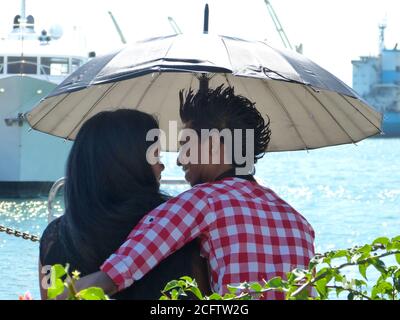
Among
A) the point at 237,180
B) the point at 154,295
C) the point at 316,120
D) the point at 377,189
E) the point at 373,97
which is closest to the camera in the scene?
the point at 154,295

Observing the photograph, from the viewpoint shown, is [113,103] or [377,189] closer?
[113,103]

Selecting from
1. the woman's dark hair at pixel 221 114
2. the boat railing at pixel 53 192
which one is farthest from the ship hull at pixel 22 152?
the woman's dark hair at pixel 221 114

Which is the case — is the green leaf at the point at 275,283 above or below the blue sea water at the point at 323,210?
above

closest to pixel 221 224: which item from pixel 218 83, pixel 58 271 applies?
pixel 58 271

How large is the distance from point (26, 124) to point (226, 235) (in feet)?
84.0

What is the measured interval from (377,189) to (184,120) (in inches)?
1682

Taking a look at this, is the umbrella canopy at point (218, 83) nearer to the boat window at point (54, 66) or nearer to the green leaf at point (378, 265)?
the green leaf at point (378, 265)

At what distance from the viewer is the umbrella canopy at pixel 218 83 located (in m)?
3.84

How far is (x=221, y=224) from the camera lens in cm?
328

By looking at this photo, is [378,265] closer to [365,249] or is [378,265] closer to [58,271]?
[365,249]

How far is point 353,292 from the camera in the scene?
2686 millimetres

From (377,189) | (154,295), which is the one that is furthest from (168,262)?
(377,189)

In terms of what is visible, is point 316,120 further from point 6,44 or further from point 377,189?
point 377,189

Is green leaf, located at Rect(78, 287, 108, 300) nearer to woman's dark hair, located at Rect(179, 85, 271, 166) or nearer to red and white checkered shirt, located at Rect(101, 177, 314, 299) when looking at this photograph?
red and white checkered shirt, located at Rect(101, 177, 314, 299)
